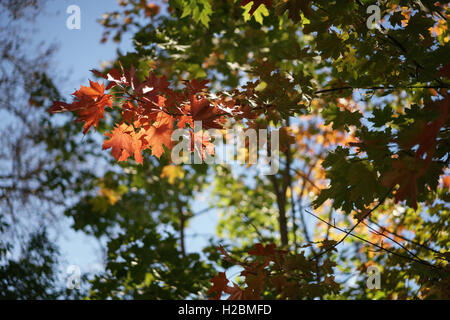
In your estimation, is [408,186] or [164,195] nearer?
[408,186]

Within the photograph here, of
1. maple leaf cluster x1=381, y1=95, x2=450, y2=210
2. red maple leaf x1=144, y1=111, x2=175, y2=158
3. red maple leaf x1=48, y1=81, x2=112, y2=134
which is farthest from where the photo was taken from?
red maple leaf x1=144, y1=111, x2=175, y2=158

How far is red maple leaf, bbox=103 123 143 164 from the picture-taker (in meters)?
2.13

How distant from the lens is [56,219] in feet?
21.1

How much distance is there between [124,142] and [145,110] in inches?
11.5

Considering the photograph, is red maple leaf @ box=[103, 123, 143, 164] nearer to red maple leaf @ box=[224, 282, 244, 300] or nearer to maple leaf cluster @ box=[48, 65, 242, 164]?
maple leaf cluster @ box=[48, 65, 242, 164]

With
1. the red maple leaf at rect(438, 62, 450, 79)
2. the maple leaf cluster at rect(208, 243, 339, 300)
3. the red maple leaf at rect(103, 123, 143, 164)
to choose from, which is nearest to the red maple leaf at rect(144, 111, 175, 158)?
the red maple leaf at rect(103, 123, 143, 164)

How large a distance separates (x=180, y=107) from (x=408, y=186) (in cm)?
137

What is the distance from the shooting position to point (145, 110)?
2004 mm

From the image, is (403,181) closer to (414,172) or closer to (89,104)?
(414,172)

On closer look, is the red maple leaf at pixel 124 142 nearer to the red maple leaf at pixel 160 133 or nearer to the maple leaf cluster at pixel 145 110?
the maple leaf cluster at pixel 145 110

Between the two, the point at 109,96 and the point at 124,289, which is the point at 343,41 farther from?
the point at 124,289

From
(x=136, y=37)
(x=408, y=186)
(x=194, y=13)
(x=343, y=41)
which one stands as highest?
(x=136, y=37)

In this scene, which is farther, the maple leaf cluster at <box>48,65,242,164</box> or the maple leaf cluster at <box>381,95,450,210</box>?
the maple leaf cluster at <box>48,65,242,164</box>
